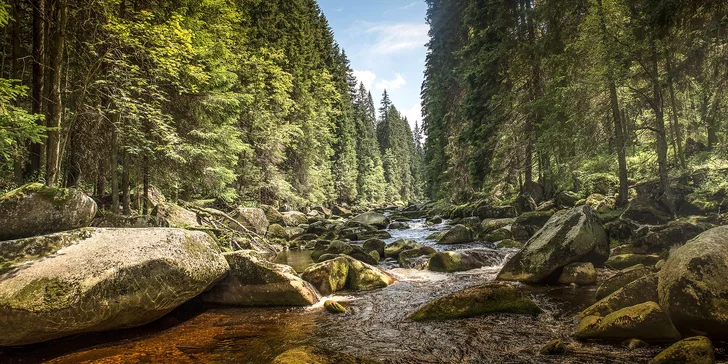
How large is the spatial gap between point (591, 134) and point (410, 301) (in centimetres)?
1045

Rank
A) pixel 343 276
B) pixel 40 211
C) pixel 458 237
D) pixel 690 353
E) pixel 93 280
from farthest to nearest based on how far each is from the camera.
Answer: pixel 458 237 → pixel 343 276 → pixel 40 211 → pixel 93 280 → pixel 690 353

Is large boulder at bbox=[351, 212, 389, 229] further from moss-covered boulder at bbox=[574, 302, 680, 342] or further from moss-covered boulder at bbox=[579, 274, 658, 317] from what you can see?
moss-covered boulder at bbox=[574, 302, 680, 342]

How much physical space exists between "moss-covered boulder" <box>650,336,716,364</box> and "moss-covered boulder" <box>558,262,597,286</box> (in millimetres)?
4173

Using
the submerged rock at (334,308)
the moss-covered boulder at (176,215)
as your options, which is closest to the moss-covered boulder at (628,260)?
the submerged rock at (334,308)

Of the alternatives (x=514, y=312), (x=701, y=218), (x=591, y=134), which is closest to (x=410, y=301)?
(x=514, y=312)

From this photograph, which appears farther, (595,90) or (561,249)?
(595,90)

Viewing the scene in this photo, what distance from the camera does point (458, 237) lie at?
584 inches

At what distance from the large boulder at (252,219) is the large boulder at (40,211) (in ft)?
32.6

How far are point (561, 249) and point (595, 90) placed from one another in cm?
712

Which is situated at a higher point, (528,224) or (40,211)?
(40,211)

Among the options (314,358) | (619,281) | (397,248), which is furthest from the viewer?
(397,248)

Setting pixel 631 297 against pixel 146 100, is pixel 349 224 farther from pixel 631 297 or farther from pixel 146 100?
pixel 631 297

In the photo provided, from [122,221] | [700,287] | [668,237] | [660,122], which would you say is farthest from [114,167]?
[660,122]

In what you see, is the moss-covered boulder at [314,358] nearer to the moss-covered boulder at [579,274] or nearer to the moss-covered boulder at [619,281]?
the moss-covered boulder at [619,281]
